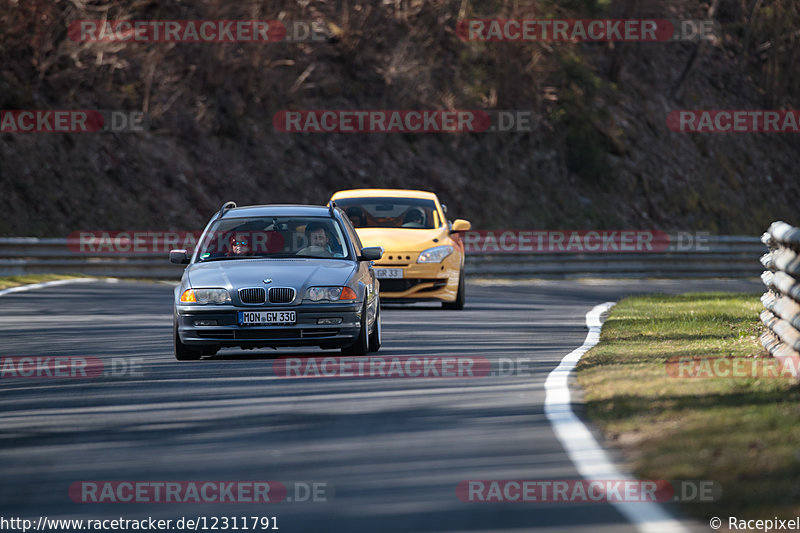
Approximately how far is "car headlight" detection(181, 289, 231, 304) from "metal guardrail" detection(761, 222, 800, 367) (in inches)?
195

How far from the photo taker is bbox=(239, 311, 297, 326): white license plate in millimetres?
13211

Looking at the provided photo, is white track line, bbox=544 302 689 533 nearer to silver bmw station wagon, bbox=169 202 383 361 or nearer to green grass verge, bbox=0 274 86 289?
silver bmw station wagon, bbox=169 202 383 361

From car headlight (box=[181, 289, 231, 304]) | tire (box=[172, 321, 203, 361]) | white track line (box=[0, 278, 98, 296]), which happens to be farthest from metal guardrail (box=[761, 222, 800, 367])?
white track line (box=[0, 278, 98, 296])

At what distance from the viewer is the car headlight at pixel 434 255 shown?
68.0 feet

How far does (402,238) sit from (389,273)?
0.63m

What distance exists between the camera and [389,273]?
20797 mm

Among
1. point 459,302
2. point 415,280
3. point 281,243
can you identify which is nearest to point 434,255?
point 415,280

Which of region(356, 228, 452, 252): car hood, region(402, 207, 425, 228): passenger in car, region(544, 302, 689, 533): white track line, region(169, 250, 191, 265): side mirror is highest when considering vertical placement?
region(402, 207, 425, 228): passenger in car

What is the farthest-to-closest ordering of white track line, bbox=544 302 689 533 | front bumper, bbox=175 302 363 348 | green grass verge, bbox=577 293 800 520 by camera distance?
front bumper, bbox=175 302 363 348 → green grass verge, bbox=577 293 800 520 → white track line, bbox=544 302 689 533

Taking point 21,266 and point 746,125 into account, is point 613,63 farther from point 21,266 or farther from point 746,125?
point 21,266

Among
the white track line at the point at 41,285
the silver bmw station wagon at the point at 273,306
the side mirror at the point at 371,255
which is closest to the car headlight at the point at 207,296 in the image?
the silver bmw station wagon at the point at 273,306

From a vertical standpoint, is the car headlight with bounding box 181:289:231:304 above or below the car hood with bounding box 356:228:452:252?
below

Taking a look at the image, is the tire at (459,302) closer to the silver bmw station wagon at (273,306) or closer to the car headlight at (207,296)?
the silver bmw station wagon at (273,306)

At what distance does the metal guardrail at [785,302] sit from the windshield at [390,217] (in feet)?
29.8
